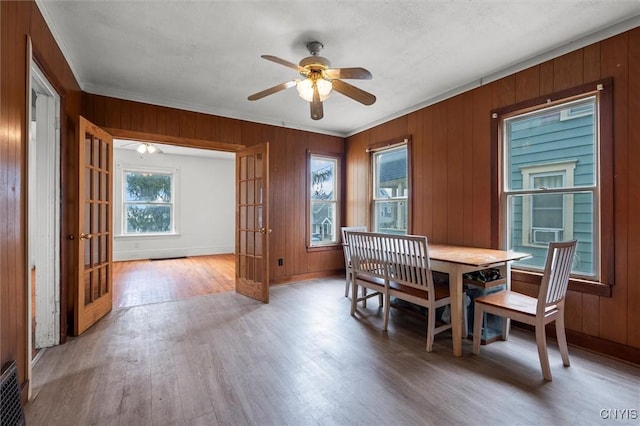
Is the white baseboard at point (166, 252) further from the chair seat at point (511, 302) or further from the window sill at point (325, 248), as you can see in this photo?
the chair seat at point (511, 302)

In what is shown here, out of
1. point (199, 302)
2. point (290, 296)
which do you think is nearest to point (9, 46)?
point (199, 302)

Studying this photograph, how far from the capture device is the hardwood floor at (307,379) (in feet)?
5.35

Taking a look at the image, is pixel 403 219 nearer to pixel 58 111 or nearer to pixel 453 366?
pixel 453 366

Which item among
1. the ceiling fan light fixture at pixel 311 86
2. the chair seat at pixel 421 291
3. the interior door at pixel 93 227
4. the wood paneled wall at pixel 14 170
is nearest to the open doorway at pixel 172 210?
the interior door at pixel 93 227

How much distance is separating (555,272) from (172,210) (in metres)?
7.40

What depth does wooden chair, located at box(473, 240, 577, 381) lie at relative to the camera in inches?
75.4

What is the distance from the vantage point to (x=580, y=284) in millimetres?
2445

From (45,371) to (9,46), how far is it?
2.12m

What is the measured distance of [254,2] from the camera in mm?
2021

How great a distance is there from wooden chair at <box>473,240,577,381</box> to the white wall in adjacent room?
264 inches

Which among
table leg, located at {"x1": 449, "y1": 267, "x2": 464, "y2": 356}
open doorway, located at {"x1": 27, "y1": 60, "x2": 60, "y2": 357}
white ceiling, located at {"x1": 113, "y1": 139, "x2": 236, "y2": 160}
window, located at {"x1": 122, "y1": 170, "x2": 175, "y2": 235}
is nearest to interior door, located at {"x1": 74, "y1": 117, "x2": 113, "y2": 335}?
open doorway, located at {"x1": 27, "y1": 60, "x2": 60, "y2": 357}

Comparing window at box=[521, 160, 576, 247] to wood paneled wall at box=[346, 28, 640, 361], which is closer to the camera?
wood paneled wall at box=[346, 28, 640, 361]

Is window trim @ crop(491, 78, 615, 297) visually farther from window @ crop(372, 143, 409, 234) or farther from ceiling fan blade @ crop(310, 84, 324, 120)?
ceiling fan blade @ crop(310, 84, 324, 120)

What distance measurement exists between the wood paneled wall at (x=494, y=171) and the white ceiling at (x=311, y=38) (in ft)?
0.57
